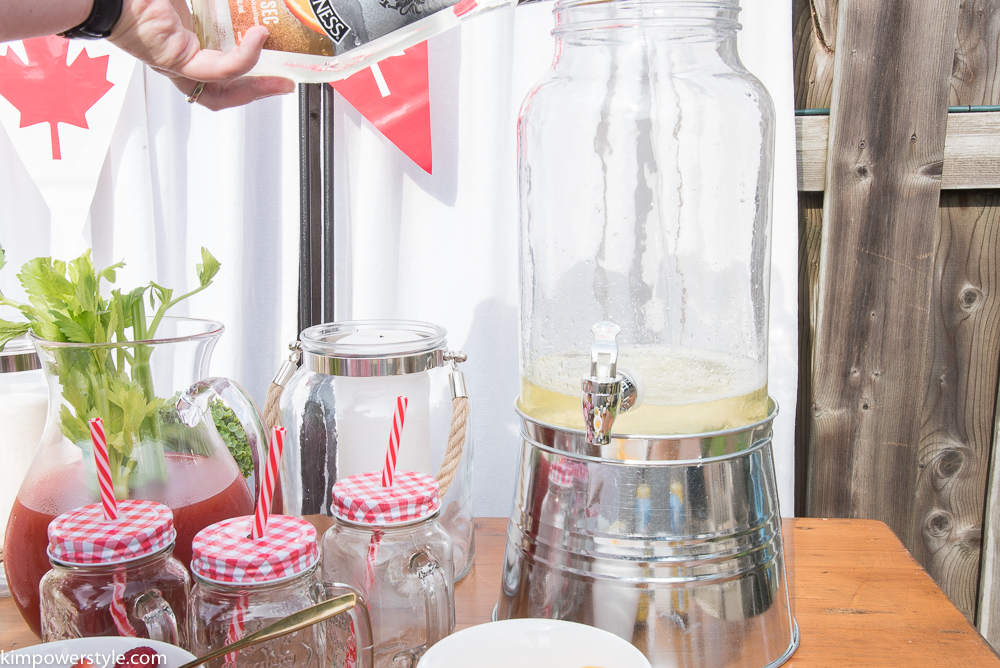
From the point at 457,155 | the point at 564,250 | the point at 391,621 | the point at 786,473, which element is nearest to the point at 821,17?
the point at 457,155

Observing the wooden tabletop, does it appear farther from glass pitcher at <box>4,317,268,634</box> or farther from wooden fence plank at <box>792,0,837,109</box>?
wooden fence plank at <box>792,0,837,109</box>

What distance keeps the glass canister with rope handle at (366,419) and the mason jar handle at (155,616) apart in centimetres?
23

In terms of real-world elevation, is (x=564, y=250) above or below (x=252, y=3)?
below

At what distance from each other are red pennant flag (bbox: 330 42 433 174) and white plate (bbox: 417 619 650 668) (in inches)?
32.9

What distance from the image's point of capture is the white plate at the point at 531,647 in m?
0.54

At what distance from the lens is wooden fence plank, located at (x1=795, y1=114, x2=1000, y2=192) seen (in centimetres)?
135

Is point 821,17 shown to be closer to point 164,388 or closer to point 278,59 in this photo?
point 278,59

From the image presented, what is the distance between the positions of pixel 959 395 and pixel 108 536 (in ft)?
4.79

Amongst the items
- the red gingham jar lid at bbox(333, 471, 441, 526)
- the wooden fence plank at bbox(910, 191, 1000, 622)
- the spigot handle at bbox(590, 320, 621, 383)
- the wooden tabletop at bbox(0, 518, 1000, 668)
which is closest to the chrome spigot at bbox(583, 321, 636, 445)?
the spigot handle at bbox(590, 320, 621, 383)

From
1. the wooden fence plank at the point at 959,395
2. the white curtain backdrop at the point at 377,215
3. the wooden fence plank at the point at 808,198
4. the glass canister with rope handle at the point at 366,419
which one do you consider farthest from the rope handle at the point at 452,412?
the wooden fence plank at the point at 959,395

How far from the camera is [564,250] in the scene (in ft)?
2.49

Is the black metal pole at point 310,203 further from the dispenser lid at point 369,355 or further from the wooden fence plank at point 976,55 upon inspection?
the wooden fence plank at point 976,55

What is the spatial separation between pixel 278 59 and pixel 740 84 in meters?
0.44

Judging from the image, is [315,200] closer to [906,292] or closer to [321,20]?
[321,20]
